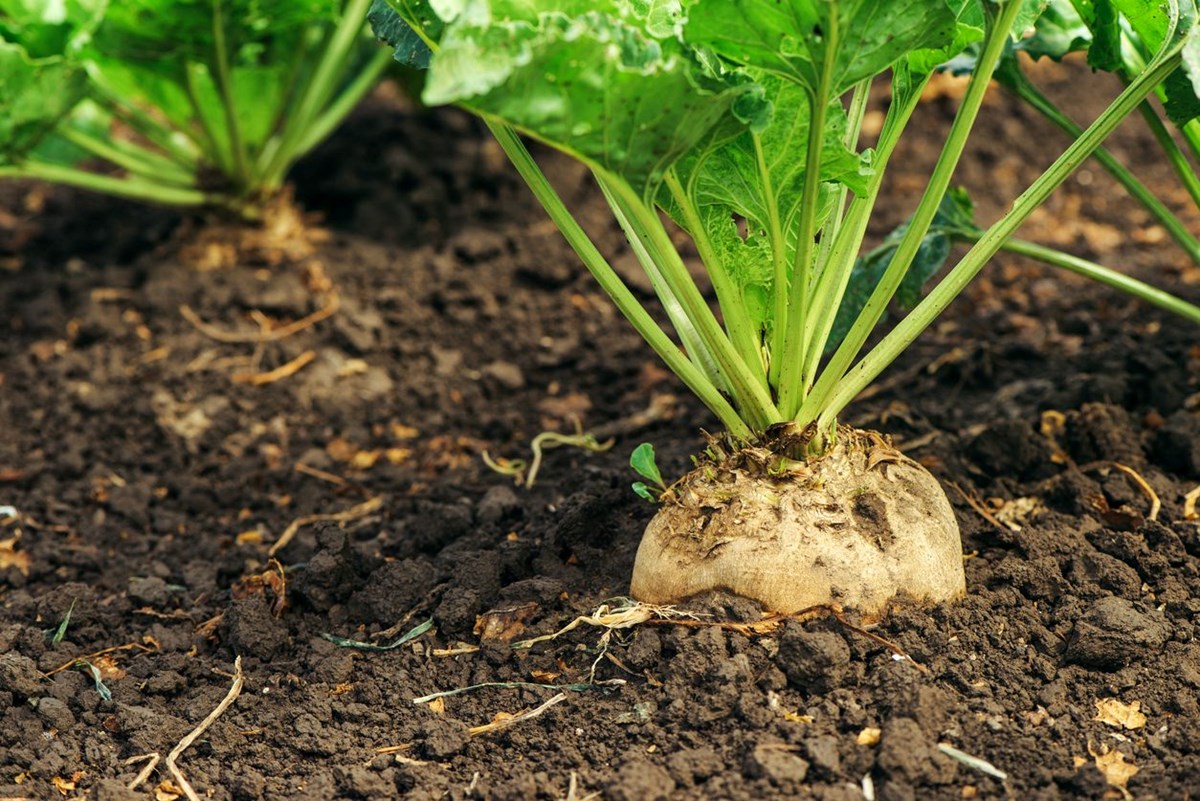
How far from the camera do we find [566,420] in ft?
11.9

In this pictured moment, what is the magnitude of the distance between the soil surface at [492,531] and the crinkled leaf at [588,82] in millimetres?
822

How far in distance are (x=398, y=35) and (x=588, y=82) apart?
1.91 ft

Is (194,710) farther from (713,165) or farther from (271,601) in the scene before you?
(713,165)

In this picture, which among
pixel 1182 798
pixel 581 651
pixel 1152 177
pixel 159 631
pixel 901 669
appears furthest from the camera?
pixel 1152 177

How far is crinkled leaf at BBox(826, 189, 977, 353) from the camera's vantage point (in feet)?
9.32

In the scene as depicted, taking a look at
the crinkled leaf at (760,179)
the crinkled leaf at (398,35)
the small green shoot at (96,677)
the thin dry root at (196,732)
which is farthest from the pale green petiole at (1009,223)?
the small green shoot at (96,677)

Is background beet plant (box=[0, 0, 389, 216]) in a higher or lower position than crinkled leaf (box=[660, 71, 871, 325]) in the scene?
lower

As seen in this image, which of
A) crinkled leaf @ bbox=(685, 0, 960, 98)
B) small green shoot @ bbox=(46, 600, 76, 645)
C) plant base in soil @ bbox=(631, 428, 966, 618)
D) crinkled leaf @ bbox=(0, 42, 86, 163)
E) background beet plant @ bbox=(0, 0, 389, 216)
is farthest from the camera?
background beet plant @ bbox=(0, 0, 389, 216)

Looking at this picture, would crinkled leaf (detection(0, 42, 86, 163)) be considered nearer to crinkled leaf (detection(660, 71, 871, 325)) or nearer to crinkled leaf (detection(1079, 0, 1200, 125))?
crinkled leaf (detection(660, 71, 871, 325))

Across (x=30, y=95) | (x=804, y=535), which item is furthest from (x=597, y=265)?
(x=30, y=95)

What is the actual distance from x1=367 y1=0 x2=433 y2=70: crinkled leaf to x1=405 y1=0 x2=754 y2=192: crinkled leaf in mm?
293

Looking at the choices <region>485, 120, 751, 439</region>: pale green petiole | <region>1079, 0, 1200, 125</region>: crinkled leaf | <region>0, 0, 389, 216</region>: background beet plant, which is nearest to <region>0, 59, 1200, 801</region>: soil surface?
<region>0, 0, 389, 216</region>: background beet plant

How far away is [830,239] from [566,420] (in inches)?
51.9

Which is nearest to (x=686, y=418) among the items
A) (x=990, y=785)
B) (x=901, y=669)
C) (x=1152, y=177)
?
(x=901, y=669)
